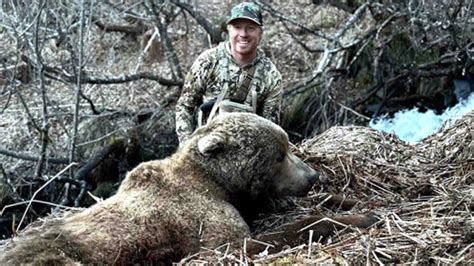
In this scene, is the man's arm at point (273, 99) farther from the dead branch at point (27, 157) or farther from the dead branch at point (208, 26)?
the dead branch at point (208, 26)

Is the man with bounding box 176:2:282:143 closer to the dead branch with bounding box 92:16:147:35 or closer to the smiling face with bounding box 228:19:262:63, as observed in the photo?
the smiling face with bounding box 228:19:262:63

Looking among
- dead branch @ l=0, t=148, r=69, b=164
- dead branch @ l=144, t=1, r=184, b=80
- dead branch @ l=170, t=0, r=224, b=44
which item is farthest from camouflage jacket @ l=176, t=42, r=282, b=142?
dead branch @ l=170, t=0, r=224, b=44

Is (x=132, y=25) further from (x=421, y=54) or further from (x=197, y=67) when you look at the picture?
(x=197, y=67)

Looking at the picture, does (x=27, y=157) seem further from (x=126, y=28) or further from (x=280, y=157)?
(x=280, y=157)

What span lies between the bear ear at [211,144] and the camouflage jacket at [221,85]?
172 cm

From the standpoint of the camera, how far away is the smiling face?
660 centimetres

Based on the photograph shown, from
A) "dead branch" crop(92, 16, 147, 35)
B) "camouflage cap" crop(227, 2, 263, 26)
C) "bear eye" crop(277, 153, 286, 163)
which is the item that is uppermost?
"camouflage cap" crop(227, 2, 263, 26)

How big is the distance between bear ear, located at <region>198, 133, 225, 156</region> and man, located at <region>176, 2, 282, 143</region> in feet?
5.25

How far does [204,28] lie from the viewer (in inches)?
485

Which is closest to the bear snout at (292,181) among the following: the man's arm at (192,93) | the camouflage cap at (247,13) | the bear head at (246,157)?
the bear head at (246,157)

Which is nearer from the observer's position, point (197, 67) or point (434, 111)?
point (197, 67)

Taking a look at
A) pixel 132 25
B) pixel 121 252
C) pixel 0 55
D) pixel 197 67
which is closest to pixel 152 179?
pixel 121 252

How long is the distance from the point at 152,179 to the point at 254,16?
2.41m

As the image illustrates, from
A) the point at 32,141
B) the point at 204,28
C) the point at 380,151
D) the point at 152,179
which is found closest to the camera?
the point at 152,179
